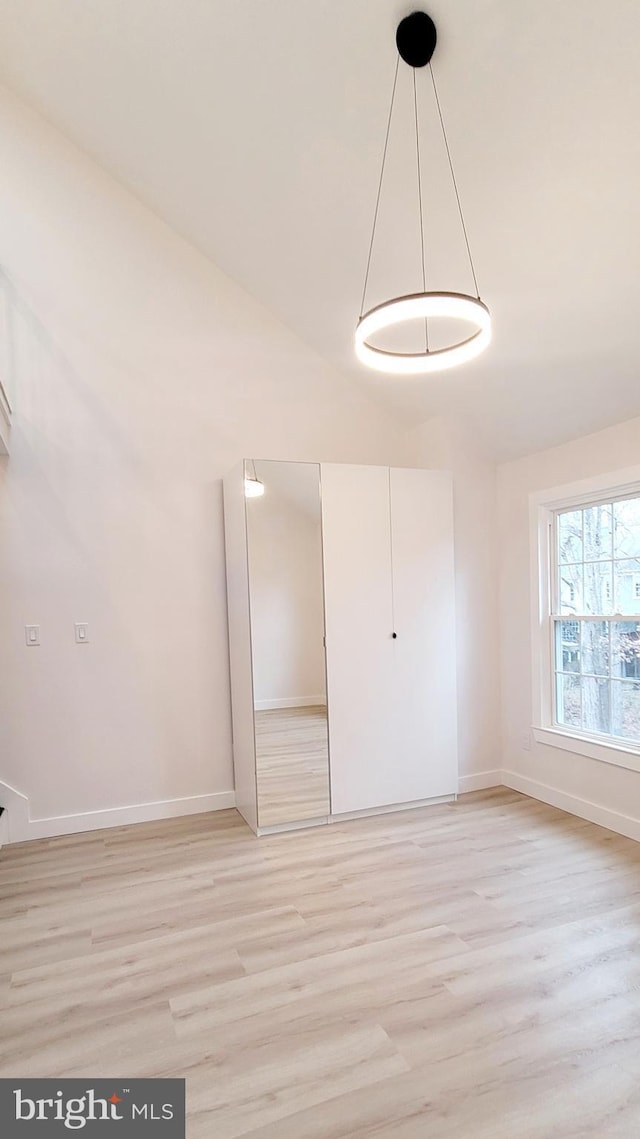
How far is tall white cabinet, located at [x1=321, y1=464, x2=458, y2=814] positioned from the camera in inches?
139

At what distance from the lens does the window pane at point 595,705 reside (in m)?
3.46

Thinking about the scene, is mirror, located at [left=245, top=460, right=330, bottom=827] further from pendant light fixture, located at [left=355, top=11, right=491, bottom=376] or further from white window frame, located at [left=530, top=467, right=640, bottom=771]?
white window frame, located at [left=530, top=467, right=640, bottom=771]

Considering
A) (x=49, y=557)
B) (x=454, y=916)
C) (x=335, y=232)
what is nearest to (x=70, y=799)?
(x=49, y=557)

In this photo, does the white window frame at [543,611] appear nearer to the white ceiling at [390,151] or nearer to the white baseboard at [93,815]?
the white ceiling at [390,151]

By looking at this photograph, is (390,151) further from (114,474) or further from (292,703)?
(292,703)

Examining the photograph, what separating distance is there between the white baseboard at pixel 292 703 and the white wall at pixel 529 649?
4.71 ft

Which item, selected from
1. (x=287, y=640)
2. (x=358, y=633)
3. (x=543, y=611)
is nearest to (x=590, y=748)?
(x=543, y=611)

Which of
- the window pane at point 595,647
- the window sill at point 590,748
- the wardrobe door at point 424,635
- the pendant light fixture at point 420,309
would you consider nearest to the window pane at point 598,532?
the window pane at point 595,647

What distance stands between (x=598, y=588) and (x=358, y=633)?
1456 mm

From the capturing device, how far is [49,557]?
3.47m

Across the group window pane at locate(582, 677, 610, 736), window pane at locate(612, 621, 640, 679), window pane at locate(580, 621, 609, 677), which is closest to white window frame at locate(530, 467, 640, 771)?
window pane at locate(582, 677, 610, 736)

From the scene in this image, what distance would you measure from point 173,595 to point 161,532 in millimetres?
407

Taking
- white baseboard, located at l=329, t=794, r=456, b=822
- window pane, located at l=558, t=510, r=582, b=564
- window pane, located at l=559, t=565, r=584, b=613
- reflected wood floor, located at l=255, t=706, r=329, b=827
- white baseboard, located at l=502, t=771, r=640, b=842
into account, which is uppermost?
window pane, located at l=558, t=510, r=582, b=564

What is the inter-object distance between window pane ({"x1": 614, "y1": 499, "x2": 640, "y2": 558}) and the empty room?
28mm
